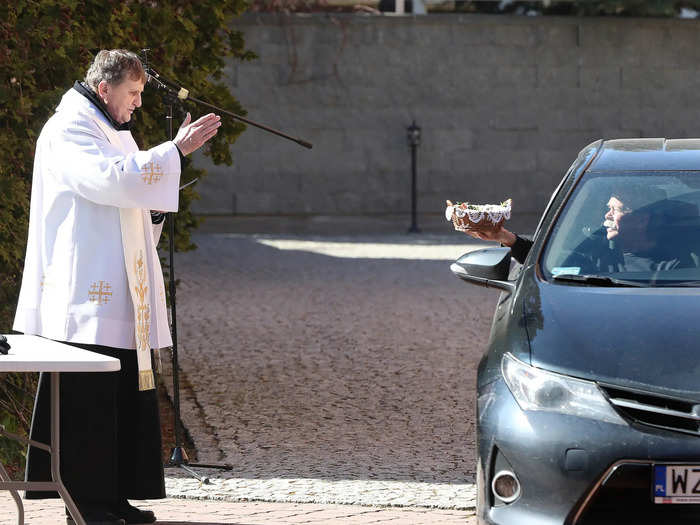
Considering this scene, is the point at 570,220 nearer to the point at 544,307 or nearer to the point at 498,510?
the point at 544,307

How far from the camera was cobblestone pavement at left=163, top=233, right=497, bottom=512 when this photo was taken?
6.30 meters

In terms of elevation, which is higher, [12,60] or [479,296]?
[12,60]

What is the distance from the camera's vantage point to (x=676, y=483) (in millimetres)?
4215

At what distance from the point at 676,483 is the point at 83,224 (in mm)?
2438

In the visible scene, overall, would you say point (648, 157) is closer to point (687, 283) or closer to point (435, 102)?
point (687, 283)

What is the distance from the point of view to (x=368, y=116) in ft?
64.4

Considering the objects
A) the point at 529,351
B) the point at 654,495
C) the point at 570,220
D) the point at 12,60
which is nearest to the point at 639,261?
the point at 570,220

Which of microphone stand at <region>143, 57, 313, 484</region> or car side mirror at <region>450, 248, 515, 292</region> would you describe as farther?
microphone stand at <region>143, 57, 313, 484</region>

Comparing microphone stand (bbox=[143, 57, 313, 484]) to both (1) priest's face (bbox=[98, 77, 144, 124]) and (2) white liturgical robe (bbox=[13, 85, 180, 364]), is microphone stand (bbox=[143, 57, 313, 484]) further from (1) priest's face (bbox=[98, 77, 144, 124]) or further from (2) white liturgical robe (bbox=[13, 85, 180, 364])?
(2) white liturgical robe (bbox=[13, 85, 180, 364])

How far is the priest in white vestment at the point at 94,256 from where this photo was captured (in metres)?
5.21

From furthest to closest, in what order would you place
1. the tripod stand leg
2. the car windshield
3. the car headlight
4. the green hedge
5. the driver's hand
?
the green hedge
the tripod stand leg
the driver's hand
the car windshield
the car headlight

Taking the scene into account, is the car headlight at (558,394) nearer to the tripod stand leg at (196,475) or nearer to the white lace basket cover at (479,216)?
the white lace basket cover at (479,216)

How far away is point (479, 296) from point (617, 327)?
8.24 meters

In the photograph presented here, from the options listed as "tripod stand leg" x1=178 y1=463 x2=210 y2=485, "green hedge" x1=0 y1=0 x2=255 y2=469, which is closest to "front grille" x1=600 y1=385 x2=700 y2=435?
"tripod stand leg" x1=178 y1=463 x2=210 y2=485
